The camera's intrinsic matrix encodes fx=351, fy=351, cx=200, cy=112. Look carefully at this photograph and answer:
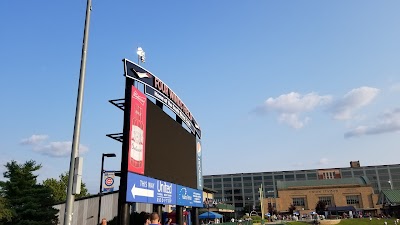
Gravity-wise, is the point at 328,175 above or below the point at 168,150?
above

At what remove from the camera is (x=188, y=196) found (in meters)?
26.2

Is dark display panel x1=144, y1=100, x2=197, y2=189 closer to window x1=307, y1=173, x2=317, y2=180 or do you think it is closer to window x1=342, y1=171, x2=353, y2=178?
window x1=342, y1=171, x2=353, y2=178

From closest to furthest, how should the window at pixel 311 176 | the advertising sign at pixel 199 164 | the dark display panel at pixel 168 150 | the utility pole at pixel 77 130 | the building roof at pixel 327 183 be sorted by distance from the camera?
the utility pole at pixel 77 130, the dark display panel at pixel 168 150, the advertising sign at pixel 199 164, the building roof at pixel 327 183, the window at pixel 311 176

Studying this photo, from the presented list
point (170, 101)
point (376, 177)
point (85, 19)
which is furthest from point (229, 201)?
point (85, 19)

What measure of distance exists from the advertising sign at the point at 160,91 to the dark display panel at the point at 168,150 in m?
0.99

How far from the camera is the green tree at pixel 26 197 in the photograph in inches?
1275

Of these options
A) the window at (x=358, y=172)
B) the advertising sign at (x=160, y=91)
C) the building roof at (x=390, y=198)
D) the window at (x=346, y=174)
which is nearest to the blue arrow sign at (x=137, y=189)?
the advertising sign at (x=160, y=91)

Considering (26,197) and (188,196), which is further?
(26,197)

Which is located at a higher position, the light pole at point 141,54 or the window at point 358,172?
the window at point 358,172

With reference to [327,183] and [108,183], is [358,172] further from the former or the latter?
[108,183]

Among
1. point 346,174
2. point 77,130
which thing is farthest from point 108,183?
point 346,174

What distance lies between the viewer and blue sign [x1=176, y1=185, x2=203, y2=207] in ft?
78.9

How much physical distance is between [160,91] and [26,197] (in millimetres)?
19329

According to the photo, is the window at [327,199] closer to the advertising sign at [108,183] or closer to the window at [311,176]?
the window at [311,176]
